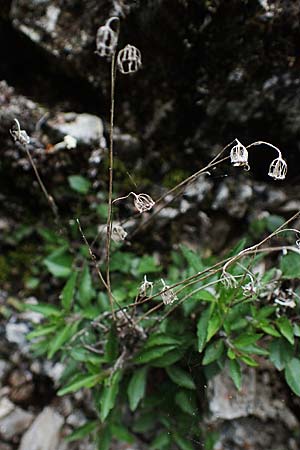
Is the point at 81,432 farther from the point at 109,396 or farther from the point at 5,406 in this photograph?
the point at 5,406

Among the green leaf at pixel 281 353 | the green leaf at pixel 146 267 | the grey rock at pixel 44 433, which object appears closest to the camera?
the green leaf at pixel 281 353

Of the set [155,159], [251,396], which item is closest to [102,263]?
[155,159]

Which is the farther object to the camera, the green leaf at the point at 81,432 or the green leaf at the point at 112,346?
the green leaf at the point at 81,432

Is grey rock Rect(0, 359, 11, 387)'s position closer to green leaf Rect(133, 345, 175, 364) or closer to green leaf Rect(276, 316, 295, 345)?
green leaf Rect(133, 345, 175, 364)

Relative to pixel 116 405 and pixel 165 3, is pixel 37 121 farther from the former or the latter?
pixel 116 405

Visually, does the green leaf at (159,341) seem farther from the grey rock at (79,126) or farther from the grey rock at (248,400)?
the grey rock at (79,126)

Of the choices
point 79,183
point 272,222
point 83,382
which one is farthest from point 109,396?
point 272,222

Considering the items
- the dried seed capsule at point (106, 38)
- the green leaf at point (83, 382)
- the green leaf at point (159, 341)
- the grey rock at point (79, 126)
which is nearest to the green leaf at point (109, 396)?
the green leaf at point (83, 382)
